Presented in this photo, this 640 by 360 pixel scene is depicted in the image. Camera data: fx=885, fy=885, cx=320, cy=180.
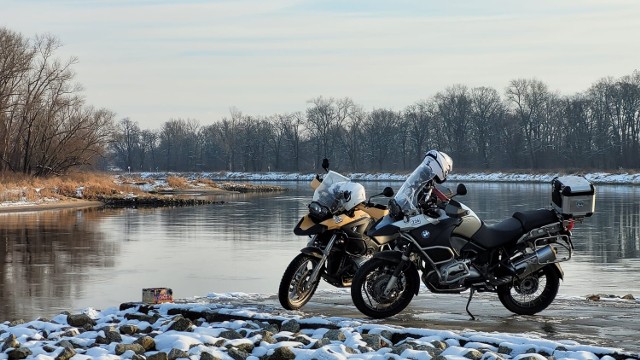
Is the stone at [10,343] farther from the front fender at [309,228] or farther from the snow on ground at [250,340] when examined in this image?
the front fender at [309,228]

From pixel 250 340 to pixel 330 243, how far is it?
1963 mm

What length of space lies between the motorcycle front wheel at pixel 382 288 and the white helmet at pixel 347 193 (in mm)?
1014

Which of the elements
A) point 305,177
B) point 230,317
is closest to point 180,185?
point 305,177

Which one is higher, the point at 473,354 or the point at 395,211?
the point at 395,211

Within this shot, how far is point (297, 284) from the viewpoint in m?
9.29

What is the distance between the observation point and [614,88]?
105 metres

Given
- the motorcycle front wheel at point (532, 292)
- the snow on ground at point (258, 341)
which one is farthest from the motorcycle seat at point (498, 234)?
the snow on ground at point (258, 341)

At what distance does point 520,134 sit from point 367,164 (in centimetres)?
3103

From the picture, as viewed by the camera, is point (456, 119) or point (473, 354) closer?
point (473, 354)

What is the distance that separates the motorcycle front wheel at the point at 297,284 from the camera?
916 cm

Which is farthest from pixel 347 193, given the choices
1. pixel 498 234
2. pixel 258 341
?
pixel 258 341

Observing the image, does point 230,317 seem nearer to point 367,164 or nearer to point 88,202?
point 88,202

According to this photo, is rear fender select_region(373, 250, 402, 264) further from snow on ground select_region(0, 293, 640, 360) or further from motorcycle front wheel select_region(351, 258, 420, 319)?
snow on ground select_region(0, 293, 640, 360)

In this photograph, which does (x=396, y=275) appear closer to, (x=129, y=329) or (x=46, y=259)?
(x=129, y=329)
